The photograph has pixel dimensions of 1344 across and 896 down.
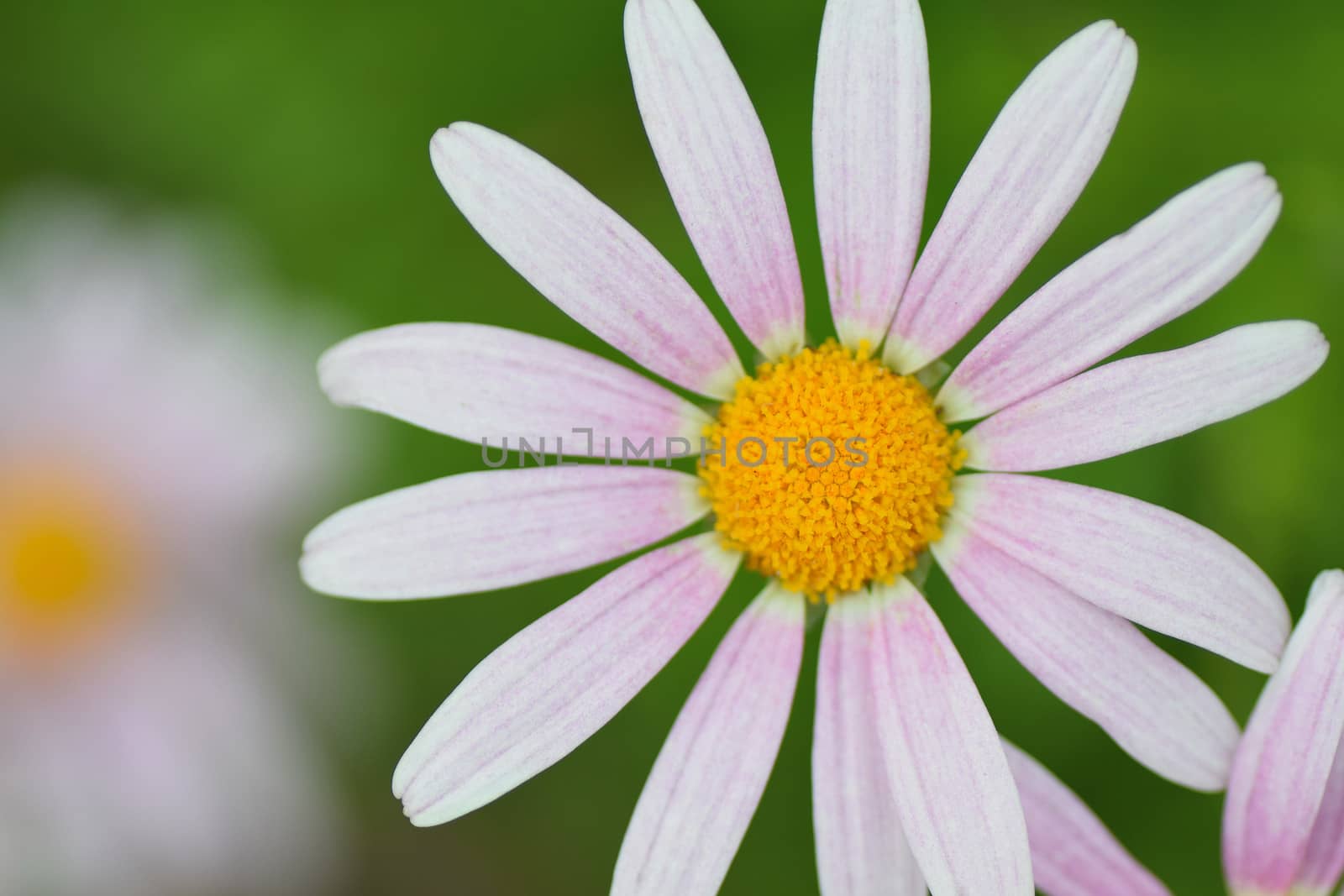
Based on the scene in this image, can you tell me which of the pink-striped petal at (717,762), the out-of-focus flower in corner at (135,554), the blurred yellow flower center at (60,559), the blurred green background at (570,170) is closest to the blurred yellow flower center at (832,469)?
the pink-striped petal at (717,762)

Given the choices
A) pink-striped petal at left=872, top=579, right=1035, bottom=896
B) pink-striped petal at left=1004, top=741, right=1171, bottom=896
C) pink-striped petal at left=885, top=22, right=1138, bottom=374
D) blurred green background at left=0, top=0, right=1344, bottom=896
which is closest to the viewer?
pink-striped petal at left=885, top=22, right=1138, bottom=374

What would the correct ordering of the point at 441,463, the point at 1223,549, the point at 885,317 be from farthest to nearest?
the point at 441,463 < the point at 885,317 < the point at 1223,549

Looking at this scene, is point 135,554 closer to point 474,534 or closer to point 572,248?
point 474,534

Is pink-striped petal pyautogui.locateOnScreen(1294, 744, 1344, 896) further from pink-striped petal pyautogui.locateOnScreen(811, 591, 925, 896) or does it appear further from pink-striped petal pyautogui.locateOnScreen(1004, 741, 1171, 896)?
pink-striped petal pyautogui.locateOnScreen(811, 591, 925, 896)

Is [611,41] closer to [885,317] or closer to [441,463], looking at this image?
[441,463]

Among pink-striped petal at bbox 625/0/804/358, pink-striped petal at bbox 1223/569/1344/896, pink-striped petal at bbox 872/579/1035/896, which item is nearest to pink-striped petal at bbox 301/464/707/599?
pink-striped petal at bbox 625/0/804/358

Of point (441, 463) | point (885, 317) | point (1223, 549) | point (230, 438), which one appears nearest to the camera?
point (1223, 549)

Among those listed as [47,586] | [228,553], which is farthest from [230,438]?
[47,586]
